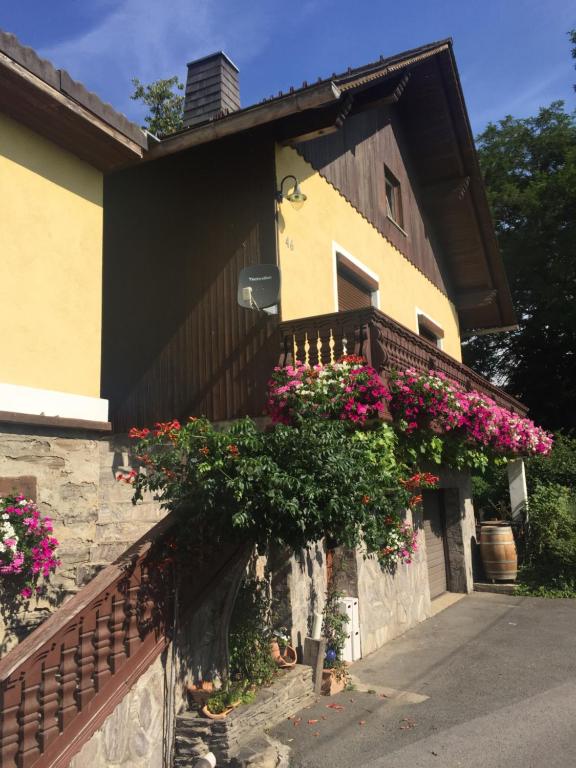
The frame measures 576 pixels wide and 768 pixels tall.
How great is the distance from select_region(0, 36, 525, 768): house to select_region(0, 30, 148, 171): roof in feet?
0.07

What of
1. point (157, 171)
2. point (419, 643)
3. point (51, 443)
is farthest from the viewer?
point (157, 171)

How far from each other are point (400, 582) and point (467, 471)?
458cm

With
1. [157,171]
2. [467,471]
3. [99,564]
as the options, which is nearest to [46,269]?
[99,564]

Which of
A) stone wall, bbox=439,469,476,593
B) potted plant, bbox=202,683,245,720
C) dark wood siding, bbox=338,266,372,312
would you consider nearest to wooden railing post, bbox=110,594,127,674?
potted plant, bbox=202,683,245,720

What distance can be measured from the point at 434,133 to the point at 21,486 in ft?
35.8

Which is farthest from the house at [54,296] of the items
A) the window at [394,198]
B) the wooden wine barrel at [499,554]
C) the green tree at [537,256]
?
the green tree at [537,256]

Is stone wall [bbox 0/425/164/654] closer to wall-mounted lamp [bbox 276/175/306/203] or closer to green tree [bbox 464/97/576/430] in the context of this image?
wall-mounted lamp [bbox 276/175/306/203]

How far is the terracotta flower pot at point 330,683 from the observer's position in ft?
20.7

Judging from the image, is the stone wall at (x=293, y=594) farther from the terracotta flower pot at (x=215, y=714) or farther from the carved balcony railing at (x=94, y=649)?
the terracotta flower pot at (x=215, y=714)

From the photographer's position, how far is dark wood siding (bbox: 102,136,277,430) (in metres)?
8.48

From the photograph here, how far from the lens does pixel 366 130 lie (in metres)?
11.4

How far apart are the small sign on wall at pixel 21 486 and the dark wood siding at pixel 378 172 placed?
5933 millimetres

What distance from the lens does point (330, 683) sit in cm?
631

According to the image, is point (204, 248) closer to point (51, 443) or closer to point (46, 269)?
point (46, 269)
